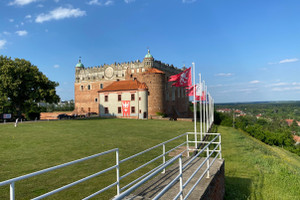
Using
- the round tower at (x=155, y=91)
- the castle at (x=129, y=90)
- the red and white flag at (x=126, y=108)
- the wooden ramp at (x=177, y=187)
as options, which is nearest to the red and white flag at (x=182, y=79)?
the wooden ramp at (x=177, y=187)

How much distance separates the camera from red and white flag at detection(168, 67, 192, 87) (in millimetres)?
13570

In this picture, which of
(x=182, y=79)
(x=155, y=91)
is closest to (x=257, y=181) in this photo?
(x=182, y=79)

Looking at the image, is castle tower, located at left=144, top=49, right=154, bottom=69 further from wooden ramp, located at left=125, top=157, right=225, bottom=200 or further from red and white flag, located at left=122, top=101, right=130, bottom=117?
wooden ramp, located at left=125, top=157, right=225, bottom=200

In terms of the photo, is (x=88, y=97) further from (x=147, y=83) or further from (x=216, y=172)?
(x=216, y=172)

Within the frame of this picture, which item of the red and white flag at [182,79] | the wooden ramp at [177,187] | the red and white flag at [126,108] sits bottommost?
the wooden ramp at [177,187]

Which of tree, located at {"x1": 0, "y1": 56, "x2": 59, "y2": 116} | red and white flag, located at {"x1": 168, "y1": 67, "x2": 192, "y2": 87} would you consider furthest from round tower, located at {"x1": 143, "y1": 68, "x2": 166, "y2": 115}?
red and white flag, located at {"x1": 168, "y1": 67, "x2": 192, "y2": 87}

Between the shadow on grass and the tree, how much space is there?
32.8 meters

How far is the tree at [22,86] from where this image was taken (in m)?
31.0

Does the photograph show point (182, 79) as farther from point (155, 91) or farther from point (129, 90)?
point (129, 90)

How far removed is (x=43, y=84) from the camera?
35.6 meters

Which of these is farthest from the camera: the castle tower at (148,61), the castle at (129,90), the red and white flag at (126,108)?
the castle tower at (148,61)

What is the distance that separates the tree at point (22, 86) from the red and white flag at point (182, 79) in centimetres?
2783

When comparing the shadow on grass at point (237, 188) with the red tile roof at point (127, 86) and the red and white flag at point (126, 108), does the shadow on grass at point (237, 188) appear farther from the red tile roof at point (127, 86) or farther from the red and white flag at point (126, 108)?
the red and white flag at point (126, 108)

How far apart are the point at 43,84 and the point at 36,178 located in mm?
32188
